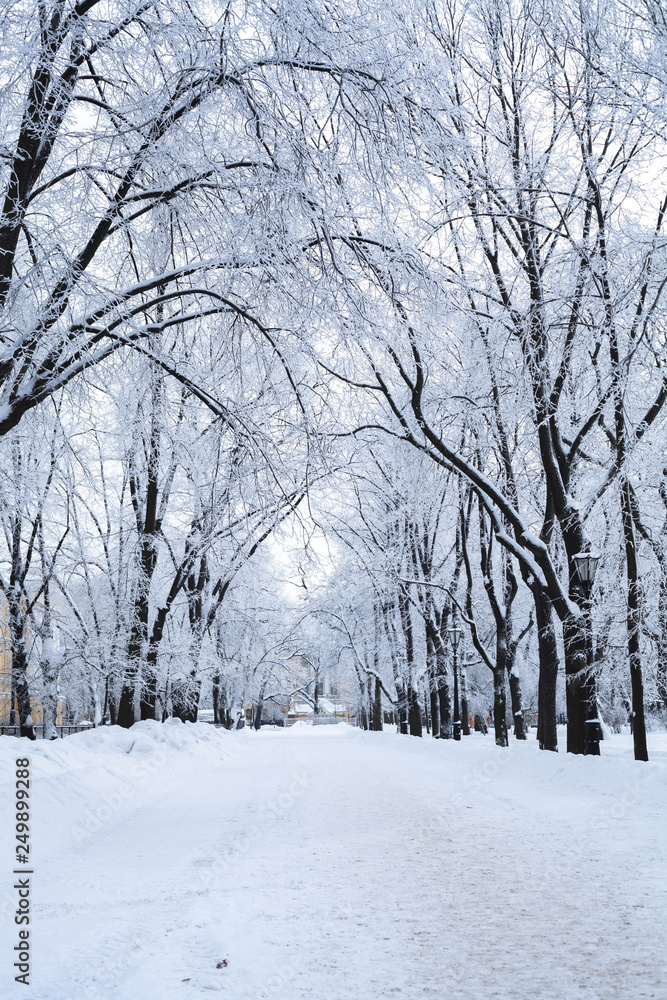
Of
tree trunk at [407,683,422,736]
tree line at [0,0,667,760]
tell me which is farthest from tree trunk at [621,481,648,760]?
tree trunk at [407,683,422,736]

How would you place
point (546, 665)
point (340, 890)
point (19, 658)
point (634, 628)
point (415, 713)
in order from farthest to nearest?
point (415, 713), point (19, 658), point (546, 665), point (634, 628), point (340, 890)

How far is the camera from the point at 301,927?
4324 millimetres

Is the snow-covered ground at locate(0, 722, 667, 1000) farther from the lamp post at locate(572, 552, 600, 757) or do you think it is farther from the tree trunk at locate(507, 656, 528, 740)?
the tree trunk at locate(507, 656, 528, 740)

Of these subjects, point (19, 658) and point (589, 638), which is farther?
point (19, 658)

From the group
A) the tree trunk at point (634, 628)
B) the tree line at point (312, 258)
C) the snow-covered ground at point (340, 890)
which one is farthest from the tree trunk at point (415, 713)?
the snow-covered ground at point (340, 890)

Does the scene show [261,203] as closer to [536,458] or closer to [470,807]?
[470,807]

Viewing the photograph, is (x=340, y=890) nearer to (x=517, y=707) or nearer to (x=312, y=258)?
(x=312, y=258)

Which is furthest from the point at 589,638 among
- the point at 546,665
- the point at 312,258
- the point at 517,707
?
the point at 517,707

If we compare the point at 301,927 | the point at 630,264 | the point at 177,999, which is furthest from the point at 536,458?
the point at 177,999

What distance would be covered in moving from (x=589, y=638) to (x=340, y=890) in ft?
28.2

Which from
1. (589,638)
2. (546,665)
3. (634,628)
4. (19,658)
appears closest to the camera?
(634,628)

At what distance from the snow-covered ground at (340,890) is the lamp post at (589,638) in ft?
4.66

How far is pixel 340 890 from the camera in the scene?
203 inches

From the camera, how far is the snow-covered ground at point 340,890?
357 cm
